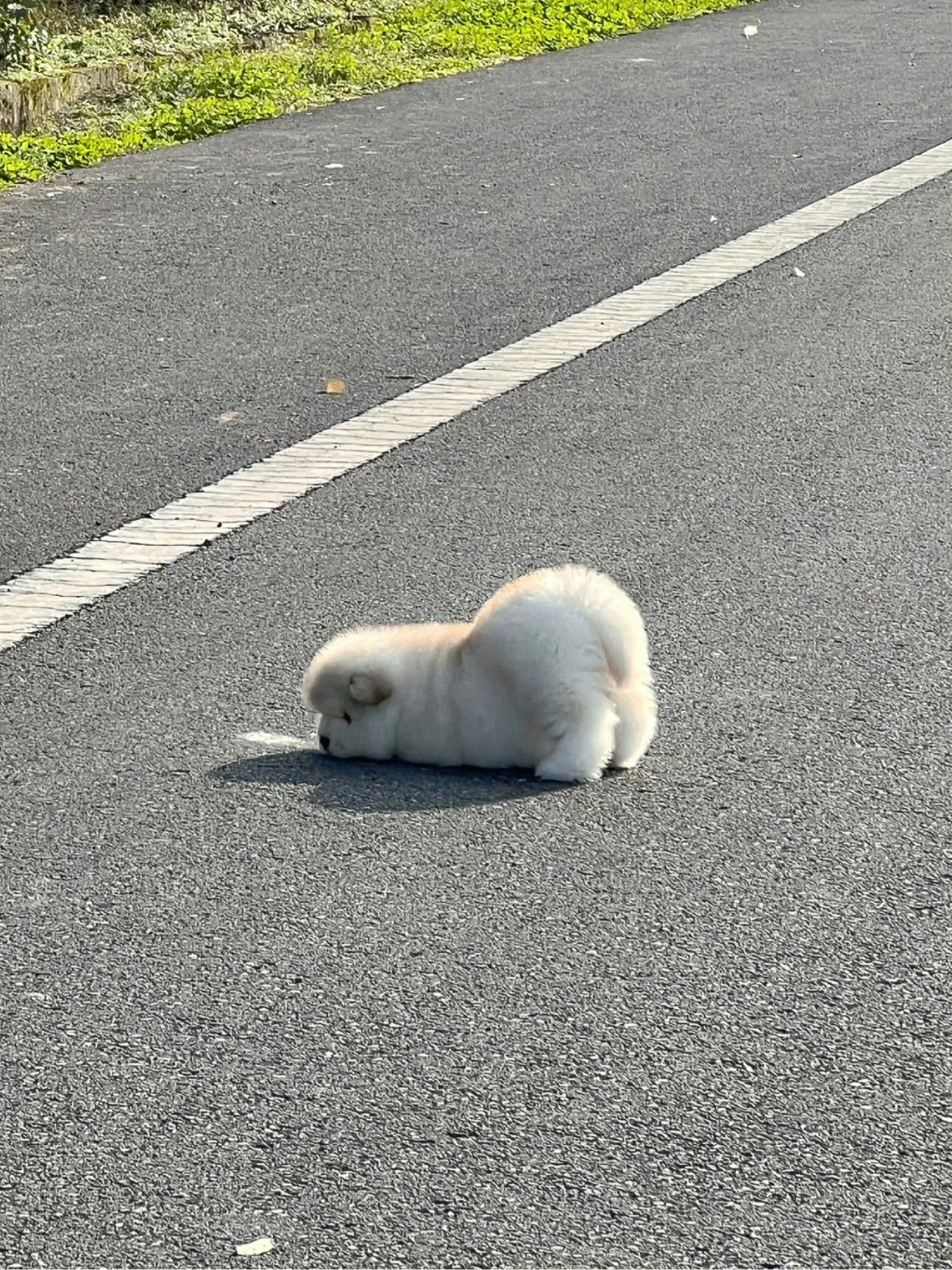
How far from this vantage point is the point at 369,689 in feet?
15.2

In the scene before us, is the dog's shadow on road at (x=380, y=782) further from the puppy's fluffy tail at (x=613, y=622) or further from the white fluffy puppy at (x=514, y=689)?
the puppy's fluffy tail at (x=613, y=622)

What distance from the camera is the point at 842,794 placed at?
14.7 ft

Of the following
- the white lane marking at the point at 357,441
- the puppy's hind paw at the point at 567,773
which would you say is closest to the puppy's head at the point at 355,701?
the puppy's hind paw at the point at 567,773

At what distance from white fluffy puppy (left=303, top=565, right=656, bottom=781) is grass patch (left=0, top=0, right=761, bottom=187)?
24.5ft

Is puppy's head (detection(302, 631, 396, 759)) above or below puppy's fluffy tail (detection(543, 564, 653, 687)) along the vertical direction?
below

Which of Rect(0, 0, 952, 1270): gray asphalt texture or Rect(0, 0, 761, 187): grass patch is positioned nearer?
Rect(0, 0, 952, 1270): gray asphalt texture

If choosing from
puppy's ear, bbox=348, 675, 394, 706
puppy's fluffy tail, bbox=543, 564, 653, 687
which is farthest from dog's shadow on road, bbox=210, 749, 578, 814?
puppy's fluffy tail, bbox=543, 564, 653, 687

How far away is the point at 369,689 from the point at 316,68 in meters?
11.2

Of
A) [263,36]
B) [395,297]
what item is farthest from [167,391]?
[263,36]

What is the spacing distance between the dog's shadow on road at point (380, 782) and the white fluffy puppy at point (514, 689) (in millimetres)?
32

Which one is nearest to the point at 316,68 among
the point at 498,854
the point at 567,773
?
the point at 567,773

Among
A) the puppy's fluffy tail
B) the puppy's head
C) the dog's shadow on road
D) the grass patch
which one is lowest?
the grass patch

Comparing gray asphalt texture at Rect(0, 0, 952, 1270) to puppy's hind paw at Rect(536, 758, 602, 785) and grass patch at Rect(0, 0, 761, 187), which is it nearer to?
puppy's hind paw at Rect(536, 758, 602, 785)

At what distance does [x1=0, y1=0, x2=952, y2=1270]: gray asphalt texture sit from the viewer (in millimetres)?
3166
